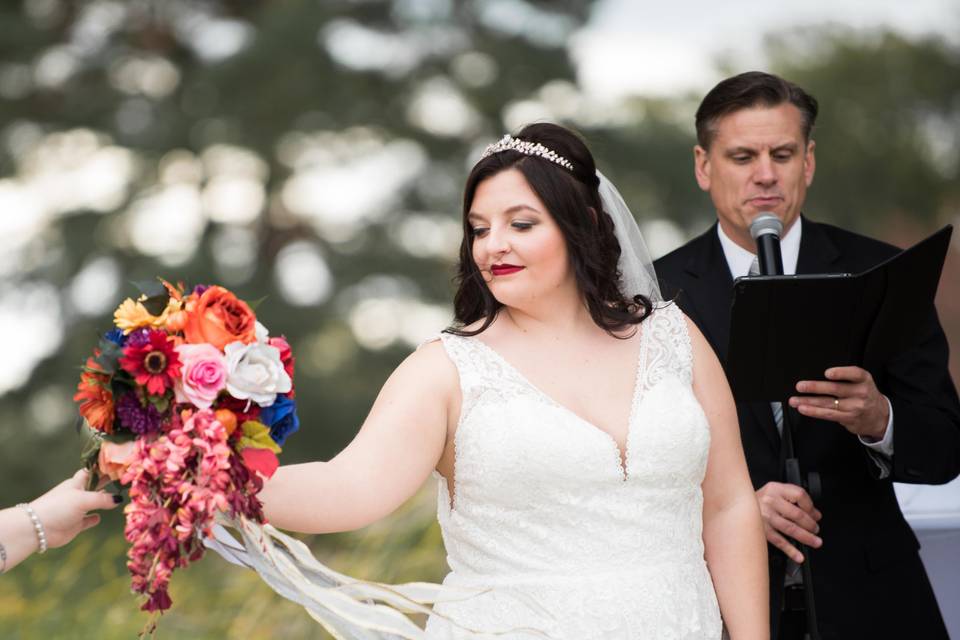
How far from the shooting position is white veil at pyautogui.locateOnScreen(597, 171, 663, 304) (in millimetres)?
3404

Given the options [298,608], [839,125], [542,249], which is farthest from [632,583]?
[839,125]

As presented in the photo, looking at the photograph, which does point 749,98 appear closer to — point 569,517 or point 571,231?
point 571,231

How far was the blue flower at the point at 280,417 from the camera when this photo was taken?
254cm

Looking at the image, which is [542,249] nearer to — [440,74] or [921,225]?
[440,74]

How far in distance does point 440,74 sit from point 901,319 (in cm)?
742

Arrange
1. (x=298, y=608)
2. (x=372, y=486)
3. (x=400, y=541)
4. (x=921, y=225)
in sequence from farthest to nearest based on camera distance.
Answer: (x=921, y=225)
(x=400, y=541)
(x=298, y=608)
(x=372, y=486)

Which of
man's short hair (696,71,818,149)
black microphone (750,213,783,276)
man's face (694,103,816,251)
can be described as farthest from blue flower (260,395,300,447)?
man's short hair (696,71,818,149)

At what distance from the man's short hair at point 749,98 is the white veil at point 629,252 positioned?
1.66ft

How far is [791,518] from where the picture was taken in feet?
11.0

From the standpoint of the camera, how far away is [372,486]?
287 cm

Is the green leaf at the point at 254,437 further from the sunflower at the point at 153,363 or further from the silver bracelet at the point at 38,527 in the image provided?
the silver bracelet at the point at 38,527

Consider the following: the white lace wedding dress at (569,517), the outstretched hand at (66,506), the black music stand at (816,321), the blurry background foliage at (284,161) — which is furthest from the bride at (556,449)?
the blurry background foliage at (284,161)

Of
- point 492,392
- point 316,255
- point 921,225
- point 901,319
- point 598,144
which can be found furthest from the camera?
point 921,225

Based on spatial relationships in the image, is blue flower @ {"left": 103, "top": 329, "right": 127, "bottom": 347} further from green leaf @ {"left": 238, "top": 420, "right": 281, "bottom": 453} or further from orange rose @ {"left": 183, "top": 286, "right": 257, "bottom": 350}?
green leaf @ {"left": 238, "top": 420, "right": 281, "bottom": 453}
